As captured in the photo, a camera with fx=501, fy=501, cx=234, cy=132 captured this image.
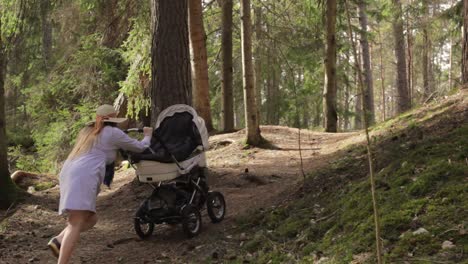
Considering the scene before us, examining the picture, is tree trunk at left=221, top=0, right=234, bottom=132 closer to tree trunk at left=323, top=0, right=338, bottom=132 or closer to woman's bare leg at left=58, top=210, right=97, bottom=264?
tree trunk at left=323, top=0, right=338, bottom=132

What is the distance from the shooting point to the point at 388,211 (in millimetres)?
4574

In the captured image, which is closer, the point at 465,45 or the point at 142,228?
the point at 142,228

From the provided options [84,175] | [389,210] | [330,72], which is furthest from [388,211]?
[330,72]

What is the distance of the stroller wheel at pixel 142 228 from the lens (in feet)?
21.3

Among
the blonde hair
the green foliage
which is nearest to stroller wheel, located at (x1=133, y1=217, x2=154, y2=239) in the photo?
the blonde hair

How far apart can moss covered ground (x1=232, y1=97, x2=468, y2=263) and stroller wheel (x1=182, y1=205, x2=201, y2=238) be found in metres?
0.60

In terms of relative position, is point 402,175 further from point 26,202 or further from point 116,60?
point 116,60

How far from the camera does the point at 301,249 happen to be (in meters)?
4.89

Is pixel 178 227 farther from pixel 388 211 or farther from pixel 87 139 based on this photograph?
pixel 388 211

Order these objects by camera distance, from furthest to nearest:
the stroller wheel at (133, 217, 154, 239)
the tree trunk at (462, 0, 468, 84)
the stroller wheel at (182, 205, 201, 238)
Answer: the tree trunk at (462, 0, 468, 84), the stroller wheel at (133, 217, 154, 239), the stroller wheel at (182, 205, 201, 238)

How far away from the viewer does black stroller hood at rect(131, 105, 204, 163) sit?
20.3 feet

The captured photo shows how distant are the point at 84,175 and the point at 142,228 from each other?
2129 mm

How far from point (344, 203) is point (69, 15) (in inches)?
532

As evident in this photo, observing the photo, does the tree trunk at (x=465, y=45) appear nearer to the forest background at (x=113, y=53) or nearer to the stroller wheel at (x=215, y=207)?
the forest background at (x=113, y=53)
